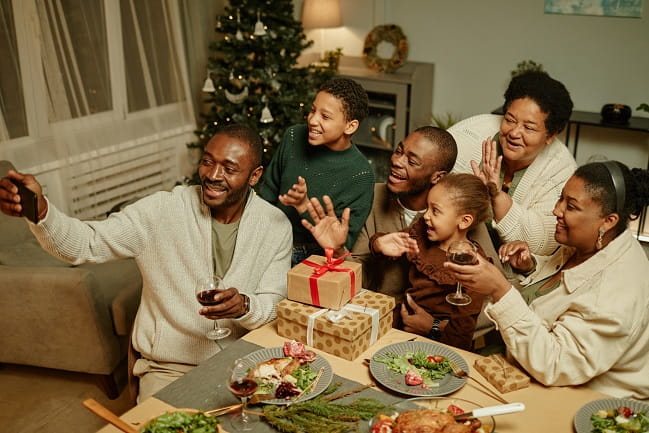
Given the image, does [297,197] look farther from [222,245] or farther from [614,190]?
[614,190]

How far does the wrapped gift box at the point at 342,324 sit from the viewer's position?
1.98m

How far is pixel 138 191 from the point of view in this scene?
200 inches

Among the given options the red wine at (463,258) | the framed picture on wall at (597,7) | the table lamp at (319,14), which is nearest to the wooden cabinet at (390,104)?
the table lamp at (319,14)

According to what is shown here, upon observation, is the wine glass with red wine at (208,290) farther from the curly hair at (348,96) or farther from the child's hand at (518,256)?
the child's hand at (518,256)

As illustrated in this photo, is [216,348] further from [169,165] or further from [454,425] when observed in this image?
[169,165]

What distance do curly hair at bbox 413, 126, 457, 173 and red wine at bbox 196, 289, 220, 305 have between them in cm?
99

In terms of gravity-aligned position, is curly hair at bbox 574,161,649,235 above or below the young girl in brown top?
above

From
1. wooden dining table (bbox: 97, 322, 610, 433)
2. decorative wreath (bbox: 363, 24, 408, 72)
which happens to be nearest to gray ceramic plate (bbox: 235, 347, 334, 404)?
wooden dining table (bbox: 97, 322, 610, 433)

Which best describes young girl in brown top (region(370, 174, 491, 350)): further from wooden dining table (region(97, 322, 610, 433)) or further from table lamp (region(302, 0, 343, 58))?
table lamp (region(302, 0, 343, 58))

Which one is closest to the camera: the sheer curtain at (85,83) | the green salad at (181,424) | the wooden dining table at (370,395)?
the green salad at (181,424)

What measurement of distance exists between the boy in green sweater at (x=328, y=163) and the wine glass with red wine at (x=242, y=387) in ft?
3.05

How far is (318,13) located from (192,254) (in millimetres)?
3772

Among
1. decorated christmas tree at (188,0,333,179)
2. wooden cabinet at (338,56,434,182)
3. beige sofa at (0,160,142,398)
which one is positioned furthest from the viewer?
wooden cabinet at (338,56,434,182)

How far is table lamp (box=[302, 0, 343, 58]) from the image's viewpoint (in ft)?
18.0
